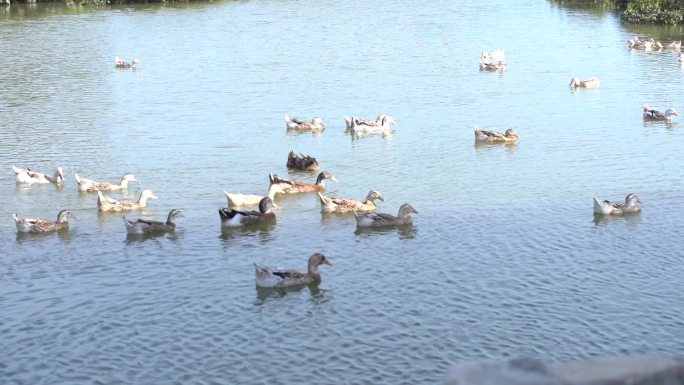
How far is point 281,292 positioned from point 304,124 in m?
14.2

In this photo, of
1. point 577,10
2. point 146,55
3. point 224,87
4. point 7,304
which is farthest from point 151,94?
point 577,10

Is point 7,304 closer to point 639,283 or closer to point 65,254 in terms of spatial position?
point 65,254

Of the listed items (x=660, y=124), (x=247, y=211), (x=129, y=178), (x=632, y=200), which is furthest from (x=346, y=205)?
(x=660, y=124)

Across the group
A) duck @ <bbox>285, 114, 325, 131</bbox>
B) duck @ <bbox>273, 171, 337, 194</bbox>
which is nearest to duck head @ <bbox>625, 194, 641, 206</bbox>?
duck @ <bbox>273, 171, 337, 194</bbox>

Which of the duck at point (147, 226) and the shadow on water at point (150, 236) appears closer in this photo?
the shadow on water at point (150, 236)

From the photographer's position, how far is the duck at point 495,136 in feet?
96.1

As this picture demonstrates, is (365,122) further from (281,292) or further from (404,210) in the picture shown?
(281,292)

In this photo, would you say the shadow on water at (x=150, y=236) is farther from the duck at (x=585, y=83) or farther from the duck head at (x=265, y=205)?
the duck at (x=585, y=83)

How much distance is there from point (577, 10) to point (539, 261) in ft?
158

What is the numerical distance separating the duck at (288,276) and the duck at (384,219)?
317cm

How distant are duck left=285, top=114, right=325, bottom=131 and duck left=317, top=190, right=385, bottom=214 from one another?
29.3ft

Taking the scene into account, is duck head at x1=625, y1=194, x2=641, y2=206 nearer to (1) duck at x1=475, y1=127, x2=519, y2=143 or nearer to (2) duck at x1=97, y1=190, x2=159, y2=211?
(1) duck at x1=475, y1=127, x2=519, y2=143

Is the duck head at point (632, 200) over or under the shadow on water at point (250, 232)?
over

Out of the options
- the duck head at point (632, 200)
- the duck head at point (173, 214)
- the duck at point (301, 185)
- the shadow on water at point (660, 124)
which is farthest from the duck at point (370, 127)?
the duck head at point (632, 200)
